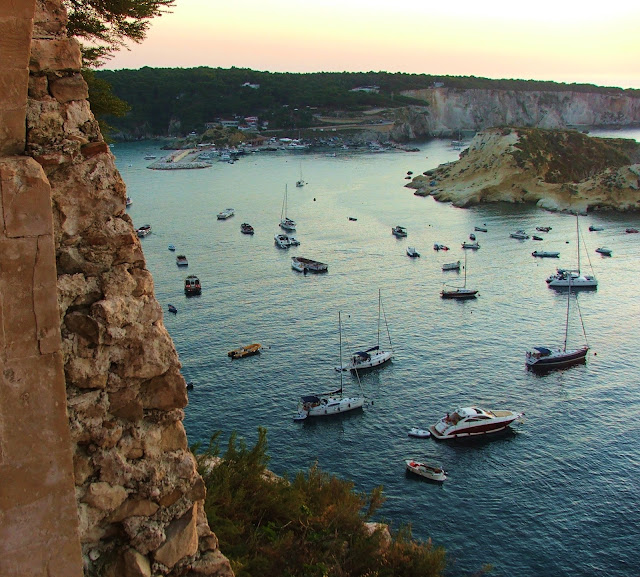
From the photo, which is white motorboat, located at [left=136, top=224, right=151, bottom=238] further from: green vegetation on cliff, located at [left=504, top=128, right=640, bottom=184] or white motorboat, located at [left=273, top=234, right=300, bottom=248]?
green vegetation on cliff, located at [left=504, top=128, right=640, bottom=184]

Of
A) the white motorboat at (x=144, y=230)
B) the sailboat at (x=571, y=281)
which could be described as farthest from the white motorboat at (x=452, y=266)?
Result: the white motorboat at (x=144, y=230)

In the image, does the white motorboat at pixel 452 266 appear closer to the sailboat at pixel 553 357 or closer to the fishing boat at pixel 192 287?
the sailboat at pixel 553 357

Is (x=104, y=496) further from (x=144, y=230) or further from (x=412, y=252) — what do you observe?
(x=144, y=230)

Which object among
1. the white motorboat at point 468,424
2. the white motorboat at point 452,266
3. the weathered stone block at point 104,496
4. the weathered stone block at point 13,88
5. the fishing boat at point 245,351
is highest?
the weathered stone block at point 13,88

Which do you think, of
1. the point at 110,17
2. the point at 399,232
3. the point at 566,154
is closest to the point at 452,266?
the point at 399,232

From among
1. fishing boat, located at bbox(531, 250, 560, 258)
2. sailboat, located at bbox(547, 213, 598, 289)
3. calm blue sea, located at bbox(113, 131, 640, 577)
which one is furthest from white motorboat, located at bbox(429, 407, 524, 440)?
fishing boat, located at bbox(531, 250, 560, 258)
